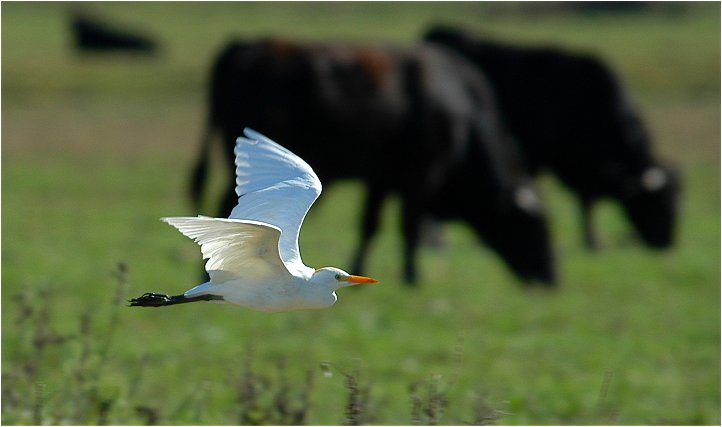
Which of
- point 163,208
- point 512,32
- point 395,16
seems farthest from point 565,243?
point 395,16

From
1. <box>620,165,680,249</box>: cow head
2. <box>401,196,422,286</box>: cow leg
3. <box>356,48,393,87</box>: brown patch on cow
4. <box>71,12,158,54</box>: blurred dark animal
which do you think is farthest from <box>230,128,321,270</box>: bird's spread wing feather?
<box>71,12,158,54</box>: blurred dark animal

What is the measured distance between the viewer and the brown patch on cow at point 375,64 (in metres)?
12.0

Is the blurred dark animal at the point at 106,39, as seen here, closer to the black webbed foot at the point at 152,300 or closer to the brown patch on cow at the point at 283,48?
the brown patch on cow at the point at 283,48

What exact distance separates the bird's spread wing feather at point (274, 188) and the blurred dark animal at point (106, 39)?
36630mm

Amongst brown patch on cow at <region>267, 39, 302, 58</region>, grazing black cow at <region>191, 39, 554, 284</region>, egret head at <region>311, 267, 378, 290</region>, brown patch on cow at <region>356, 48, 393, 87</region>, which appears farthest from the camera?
brown patch on cow at <region>356, 48, 393, 87</region>

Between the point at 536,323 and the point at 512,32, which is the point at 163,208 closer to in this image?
the point at 536,323

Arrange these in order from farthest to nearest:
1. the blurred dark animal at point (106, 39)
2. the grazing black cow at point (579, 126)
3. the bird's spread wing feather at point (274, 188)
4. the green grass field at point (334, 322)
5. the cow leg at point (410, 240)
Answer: the blurred dark animal at point (106, 39) → the grazing black cow at point (579, 126) → the cow leg at point (410, 240) → the green grass field at point (334, 322) → the bird's spread wing feather at point (274, 188)

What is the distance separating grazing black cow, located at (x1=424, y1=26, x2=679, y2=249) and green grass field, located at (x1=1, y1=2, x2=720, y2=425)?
2.28 feet

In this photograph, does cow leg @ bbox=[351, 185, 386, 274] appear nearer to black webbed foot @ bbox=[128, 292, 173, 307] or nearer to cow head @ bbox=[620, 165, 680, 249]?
cow head @ bbox=[620, 165, 680, 249]

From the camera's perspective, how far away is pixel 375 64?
1200cm

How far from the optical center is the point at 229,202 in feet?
36.6

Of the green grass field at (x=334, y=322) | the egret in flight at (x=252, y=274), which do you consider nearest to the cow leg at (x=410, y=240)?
the green grass field at (x=334, y=322)

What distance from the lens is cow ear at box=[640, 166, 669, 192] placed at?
15.6 meters

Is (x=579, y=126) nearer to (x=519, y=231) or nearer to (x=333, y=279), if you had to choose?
(x=519, y=231)
